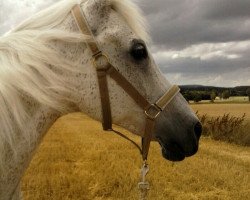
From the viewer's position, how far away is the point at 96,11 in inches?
107

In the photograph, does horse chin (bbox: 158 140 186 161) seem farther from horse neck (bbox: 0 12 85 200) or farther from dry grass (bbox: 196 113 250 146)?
dry grass (bbox: 196 113 250 146)

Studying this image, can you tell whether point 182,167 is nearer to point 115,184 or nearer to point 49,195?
point 115,184

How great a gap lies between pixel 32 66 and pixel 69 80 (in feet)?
0.77

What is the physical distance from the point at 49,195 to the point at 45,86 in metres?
4.83

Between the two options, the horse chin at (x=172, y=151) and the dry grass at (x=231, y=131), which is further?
the dry grass at (x=231, y=131)

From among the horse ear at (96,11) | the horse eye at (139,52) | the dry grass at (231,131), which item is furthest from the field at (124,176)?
the horse ear at (96,11)

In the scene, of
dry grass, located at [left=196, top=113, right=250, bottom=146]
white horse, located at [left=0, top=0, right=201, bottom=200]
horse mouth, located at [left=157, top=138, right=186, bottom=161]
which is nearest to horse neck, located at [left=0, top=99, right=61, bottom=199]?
white horse, located at [left=0, top=0, right=201, bottom=200]

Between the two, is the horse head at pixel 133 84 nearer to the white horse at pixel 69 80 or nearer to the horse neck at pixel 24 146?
the white horse at pixel 69 80

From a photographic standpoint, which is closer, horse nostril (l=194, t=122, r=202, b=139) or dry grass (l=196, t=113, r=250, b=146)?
horse nostril (l=194, t=122, r=202, b=139)

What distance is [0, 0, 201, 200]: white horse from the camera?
98.7 inches

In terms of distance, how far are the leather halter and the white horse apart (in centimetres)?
3

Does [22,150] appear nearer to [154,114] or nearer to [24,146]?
[24,146]

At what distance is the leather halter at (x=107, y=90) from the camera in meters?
2.66

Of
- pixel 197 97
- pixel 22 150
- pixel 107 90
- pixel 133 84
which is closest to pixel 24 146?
pixel 22 150
